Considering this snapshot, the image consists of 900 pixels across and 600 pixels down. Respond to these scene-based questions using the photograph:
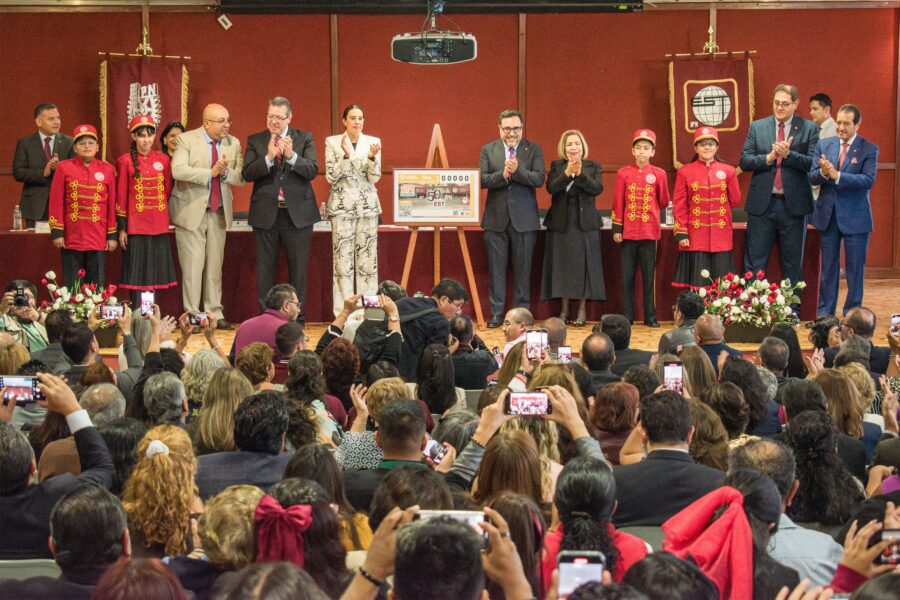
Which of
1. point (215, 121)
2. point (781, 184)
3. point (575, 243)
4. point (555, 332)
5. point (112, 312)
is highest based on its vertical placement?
point (215, 121)

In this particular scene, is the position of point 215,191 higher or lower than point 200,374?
higher

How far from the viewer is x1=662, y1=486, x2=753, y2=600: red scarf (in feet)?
8.97

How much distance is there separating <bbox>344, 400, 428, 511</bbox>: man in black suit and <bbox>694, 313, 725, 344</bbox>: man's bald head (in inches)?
101

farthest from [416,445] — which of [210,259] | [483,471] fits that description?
[210,259]

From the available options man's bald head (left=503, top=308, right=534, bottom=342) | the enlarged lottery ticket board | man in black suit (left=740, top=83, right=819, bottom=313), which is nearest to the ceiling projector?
the enlarged lottery ticket board

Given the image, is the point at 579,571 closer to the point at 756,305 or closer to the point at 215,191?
the point at 756,305

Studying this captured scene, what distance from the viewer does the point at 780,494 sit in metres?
3.09

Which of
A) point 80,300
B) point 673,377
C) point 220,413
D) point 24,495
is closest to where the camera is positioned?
point 24,495

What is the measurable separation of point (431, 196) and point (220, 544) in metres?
6.26

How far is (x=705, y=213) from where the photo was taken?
29.2 ft

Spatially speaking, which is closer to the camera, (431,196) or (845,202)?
(845,202)

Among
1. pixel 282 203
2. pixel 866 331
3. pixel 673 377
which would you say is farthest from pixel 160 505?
pixel 282 203

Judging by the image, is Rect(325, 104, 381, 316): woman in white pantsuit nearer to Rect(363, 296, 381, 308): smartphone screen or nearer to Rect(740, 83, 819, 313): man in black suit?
Rect(740, 83, 819, 313): man in black suit

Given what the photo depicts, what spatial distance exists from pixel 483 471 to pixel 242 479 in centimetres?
87
